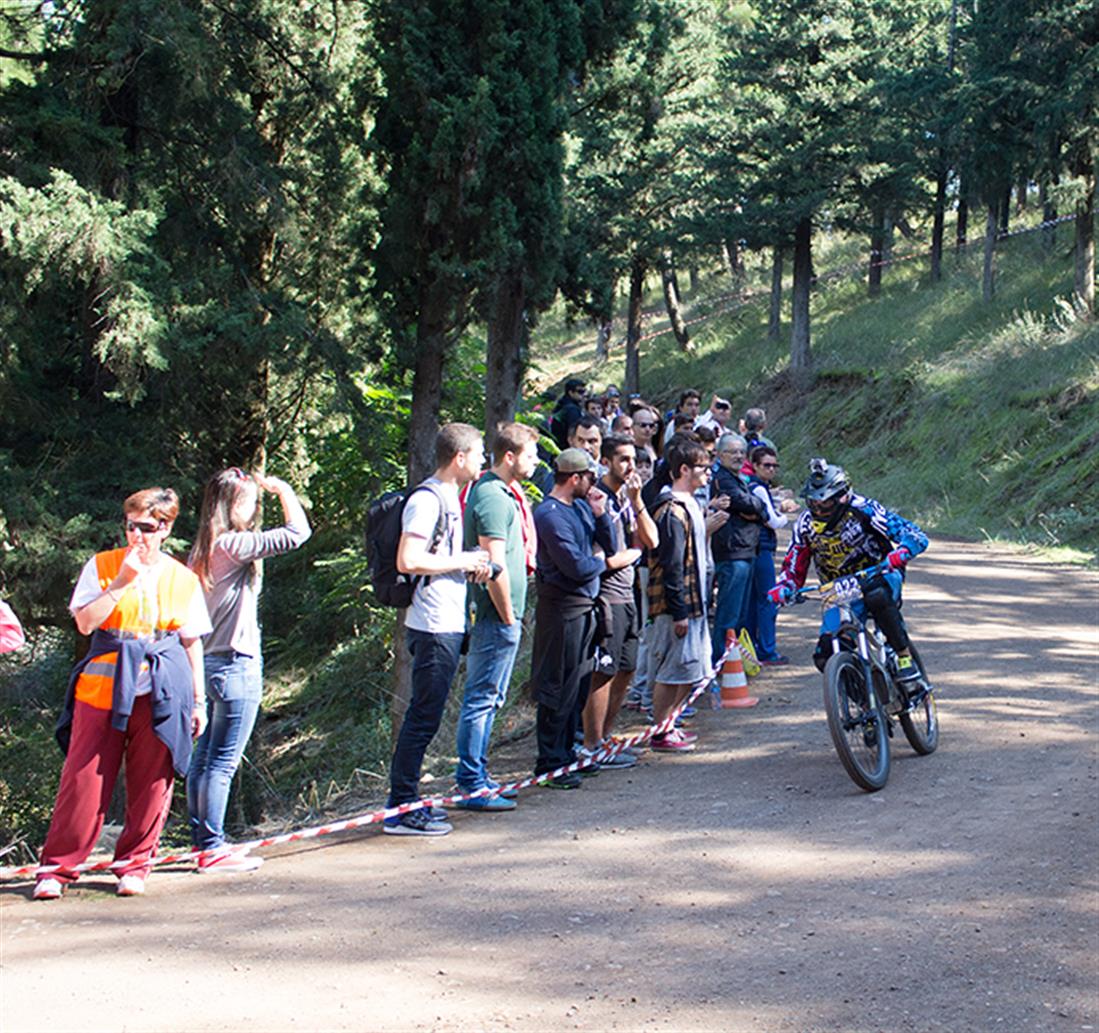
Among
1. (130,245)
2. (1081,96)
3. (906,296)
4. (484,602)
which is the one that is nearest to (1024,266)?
(906,296)

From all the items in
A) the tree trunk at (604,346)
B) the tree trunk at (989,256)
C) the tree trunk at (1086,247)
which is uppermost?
the tree trunk at (604,346)

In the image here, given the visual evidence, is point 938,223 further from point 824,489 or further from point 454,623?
point 454,623

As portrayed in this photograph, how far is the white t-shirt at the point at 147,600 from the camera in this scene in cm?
650

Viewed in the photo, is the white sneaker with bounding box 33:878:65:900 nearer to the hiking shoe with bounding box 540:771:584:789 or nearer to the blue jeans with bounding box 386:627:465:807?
the blue jeans with bounding box 386:627:465:807

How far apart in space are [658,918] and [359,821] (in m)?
2.05

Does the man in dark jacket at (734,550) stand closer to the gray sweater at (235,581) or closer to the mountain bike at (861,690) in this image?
the mountain bike at (861,690)

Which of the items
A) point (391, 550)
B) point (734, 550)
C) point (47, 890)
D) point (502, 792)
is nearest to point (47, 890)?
point (47, 890)

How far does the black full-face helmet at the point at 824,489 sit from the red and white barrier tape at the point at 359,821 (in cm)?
170

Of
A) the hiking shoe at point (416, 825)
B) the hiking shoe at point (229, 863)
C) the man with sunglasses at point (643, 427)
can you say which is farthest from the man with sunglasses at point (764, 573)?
the hiking shoe at point (229, 863)

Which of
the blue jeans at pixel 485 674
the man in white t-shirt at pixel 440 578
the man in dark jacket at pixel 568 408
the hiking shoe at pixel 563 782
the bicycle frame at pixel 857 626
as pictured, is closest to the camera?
the man in white t-shirt at pixel 440 578

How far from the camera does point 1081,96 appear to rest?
26.2 meters

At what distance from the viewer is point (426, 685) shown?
7.54 m

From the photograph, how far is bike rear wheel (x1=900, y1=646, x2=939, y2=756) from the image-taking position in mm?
8930

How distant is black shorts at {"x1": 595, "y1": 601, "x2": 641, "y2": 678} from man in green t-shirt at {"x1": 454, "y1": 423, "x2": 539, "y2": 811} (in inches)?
35.8
